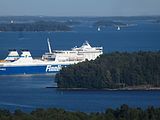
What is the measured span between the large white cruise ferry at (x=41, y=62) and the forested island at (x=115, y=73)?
463 cm

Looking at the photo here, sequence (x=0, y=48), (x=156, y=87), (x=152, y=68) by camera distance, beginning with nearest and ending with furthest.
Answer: (x=156, y=87), (x=152, y=68), (x=0, y=48)

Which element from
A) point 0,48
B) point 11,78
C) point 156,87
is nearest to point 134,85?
point 156,87

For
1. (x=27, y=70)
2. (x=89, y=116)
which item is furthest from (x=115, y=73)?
(x=89, y=116)

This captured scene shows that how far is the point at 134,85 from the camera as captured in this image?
31188 millimetres

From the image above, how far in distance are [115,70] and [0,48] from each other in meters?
22.1

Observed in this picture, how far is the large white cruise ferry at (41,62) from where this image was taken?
3781cm

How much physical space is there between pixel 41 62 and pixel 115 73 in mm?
7008

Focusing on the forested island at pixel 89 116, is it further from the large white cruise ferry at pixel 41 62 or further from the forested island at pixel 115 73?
the large white cruise ferry at pixel 41 62

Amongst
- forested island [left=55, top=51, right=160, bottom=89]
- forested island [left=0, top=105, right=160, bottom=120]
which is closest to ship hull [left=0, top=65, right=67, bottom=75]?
forested island [left=55, top=51, right=160, bottom=89]

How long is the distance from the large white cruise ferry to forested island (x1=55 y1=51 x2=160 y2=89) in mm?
4633

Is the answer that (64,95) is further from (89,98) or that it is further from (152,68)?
(152,68)

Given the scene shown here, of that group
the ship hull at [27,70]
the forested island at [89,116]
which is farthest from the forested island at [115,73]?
the forested island at [89,116]

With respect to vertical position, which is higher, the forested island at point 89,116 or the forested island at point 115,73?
the forested island at point 115,73

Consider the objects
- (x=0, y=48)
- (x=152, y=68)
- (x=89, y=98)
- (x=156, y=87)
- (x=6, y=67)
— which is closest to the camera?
(x=89, y=98)
